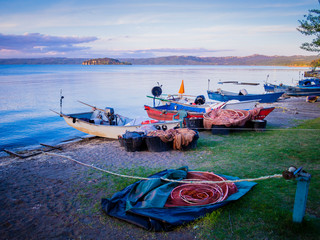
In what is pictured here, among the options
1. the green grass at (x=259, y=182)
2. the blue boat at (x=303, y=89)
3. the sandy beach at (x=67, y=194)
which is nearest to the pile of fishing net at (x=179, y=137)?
the sandy beach at (x=67, y=194)

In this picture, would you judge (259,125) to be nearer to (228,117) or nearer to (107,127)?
(228,117)

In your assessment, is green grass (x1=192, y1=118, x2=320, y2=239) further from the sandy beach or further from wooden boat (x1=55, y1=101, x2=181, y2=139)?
wooden boat (x1=55, y1=101, x2=181, y2=139)

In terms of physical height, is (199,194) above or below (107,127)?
above

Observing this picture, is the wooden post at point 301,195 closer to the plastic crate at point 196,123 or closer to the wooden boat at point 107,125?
the wooden boat at point 107,125

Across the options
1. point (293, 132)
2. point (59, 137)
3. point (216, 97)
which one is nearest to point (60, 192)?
point (293, 132)

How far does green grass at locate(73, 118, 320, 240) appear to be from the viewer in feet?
12.4

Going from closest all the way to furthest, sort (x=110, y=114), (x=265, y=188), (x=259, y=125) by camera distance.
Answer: (x=265, y=188) → (x=259, y=125) → (x=110, y=114)

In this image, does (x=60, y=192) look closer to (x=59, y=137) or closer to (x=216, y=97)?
(x=59, y=137)

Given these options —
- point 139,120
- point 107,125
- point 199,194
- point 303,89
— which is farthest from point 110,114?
point 303,89

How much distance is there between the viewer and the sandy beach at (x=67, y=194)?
423 cm

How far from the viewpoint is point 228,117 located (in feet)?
35.9

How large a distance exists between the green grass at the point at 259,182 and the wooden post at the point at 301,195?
142mm

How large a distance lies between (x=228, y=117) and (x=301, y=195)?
7.61 m

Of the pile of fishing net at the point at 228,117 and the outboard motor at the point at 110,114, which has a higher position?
the pile of fishing net at the point at 228,117
